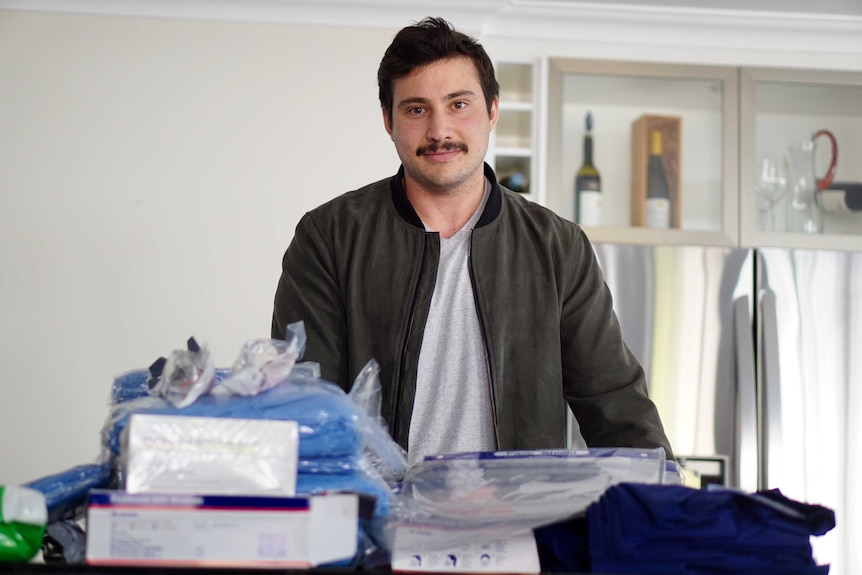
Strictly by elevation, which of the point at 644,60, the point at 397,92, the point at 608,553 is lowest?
the point at 608,553

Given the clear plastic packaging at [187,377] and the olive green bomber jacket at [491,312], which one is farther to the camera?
the olive green bomber jacket at [491,312]

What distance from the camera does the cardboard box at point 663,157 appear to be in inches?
123

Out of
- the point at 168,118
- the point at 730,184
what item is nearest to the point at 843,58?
the point at 730,184

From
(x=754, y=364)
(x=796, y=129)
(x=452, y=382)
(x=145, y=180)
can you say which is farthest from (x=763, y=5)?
(x=452, y=382)

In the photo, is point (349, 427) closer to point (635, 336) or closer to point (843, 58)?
point (635, 336)

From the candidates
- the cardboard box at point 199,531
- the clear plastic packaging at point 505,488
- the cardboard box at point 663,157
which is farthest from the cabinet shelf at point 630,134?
the cardboard box at point 199,531

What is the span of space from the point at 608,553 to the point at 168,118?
2.46 m

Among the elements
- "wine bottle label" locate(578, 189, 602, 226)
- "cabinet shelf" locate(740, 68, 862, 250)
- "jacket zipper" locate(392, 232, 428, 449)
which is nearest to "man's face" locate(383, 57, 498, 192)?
"jacket zipper" locate(392, 232, 428, 449)

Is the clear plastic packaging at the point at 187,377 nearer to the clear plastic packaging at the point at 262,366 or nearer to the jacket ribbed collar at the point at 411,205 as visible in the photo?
the clear plastic packaging at the point at 262,366

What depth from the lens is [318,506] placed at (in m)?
0.71

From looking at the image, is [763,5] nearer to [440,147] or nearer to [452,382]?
[440,147]

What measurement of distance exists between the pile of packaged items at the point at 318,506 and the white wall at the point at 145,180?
205 cm

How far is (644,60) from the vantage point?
3104 millimetres

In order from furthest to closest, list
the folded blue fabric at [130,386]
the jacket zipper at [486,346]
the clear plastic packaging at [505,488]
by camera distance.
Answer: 1. the jacket zipper at [486,346]
2. the folded blue fabric at [130,386]
3. the clear plastic packaging at [505,488]
